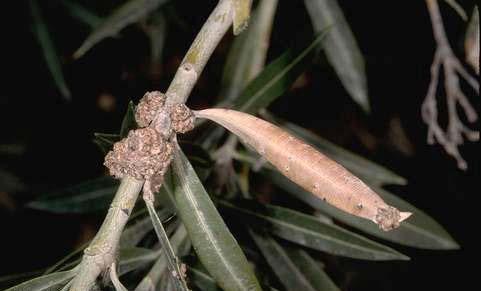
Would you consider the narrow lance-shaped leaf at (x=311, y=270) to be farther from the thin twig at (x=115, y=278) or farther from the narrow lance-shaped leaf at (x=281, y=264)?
the thin twig at (x=115, y=278)

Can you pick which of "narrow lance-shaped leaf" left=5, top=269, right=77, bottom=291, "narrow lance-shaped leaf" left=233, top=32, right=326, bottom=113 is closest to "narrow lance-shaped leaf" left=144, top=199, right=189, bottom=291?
A: "narrow lance-shaped leaf" left=5, top=269, right=77, bottom=291

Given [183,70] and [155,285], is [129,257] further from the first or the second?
[183,70]

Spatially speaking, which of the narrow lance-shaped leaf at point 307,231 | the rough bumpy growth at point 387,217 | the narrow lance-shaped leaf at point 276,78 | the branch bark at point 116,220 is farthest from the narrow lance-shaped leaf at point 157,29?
the rough bumpy growth at point 387,217

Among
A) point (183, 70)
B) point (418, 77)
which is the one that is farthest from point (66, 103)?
point (183, 70)

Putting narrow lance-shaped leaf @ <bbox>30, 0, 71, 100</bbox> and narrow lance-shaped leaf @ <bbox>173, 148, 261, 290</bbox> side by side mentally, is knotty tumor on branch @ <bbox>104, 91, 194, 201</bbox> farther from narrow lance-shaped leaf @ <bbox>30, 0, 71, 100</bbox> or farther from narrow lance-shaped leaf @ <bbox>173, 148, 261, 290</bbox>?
narrow lance-shaped leaf @ <bbox>30, 0, 71, 100</bbox>

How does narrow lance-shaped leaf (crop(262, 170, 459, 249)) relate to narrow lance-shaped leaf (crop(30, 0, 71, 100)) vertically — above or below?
below

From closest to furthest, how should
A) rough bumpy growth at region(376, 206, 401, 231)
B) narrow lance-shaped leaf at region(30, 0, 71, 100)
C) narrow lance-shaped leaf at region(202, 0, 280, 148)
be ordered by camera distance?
rough bumpy growth at region(376, 206, 401, 231), narrow lance-shaped leaf at region(202, 0, 280, 148), narrow lance-shaped leaf at region(30, 0, 71, 100)

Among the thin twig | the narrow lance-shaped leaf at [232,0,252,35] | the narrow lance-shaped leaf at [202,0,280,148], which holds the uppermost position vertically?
the narrow lance-shaped leaf at [202,0,280,148]

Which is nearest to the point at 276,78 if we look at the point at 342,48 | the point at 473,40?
the point at 342,48
